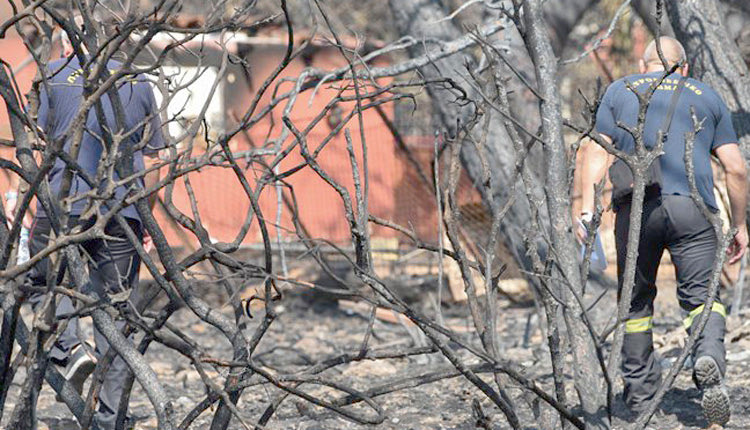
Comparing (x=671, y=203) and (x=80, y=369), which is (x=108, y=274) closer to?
(x=80, y=369)

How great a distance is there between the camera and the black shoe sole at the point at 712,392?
4.25 meters

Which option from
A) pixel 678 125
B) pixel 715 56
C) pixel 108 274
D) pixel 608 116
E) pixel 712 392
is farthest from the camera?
pixel 715 56

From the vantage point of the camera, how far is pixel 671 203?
457 centimetres

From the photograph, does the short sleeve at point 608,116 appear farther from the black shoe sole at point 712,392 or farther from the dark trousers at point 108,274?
the dark trousers at point 108,274

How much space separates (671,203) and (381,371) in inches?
91.8

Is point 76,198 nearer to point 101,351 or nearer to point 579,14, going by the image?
point 101,351

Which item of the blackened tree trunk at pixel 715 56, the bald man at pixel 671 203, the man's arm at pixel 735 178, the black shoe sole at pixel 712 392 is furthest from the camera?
the blackened tree trunk at pixel 715 56

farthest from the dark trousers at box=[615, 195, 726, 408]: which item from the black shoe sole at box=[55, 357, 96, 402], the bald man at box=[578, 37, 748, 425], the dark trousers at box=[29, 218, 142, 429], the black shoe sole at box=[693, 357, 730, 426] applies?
the black shoe sole at box=[55, 357, 96, 402]

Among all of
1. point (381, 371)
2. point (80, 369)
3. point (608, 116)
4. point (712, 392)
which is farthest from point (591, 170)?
point (80, 369)

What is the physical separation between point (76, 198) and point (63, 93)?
229 cm

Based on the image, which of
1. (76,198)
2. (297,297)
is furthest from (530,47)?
(297,297)

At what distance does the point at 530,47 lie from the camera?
306 cm

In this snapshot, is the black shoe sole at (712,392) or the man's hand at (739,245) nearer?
the black shoe sole at (712,392)

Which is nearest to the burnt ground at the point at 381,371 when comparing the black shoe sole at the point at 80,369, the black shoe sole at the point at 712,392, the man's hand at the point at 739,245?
the black shoe sole at the point at 712,392
